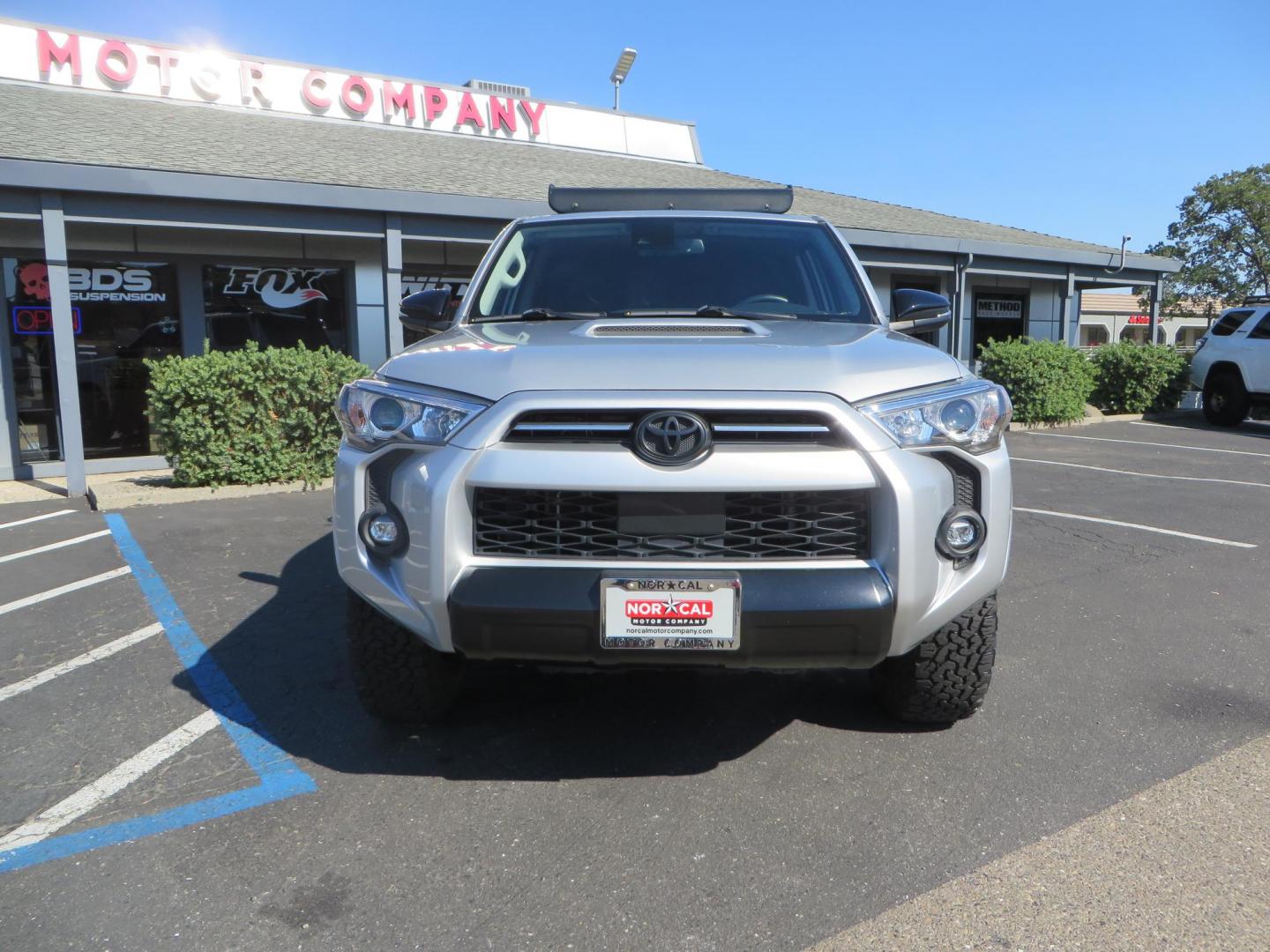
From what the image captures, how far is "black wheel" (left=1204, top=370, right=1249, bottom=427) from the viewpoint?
14.5 m

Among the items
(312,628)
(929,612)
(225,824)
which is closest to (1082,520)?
(929,612)

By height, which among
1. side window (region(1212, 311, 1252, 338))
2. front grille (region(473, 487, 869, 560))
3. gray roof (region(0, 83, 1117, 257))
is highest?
gray roof (region(0, 83, 1117, 257))

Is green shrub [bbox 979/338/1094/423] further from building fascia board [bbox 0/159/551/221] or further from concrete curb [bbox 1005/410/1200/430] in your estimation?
building fascia board [bbox 0/159/551/221]

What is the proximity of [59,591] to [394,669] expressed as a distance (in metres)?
3.15

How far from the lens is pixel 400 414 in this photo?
266 cm

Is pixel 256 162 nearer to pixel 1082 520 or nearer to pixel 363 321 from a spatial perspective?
pixel 363 321

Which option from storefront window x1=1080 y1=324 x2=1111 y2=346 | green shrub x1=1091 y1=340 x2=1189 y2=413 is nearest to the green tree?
storefront window x1=1080 y1=324 x2=1111 y2=346

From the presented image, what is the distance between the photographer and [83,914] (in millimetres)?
2229

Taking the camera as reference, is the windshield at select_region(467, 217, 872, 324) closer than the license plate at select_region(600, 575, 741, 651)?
No

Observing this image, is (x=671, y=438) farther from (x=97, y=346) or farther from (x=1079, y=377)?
(x=1079, y=377)

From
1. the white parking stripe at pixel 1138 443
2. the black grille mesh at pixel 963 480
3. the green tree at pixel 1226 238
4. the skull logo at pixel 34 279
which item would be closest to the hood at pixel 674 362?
the black grille mesh at pixel 963 480

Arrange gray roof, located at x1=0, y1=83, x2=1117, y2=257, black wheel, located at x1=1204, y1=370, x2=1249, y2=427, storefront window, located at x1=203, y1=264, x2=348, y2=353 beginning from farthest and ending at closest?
1. black wheel, located at x1=1204, y1=370, x2=1249, y2=427
2. storefront window, located at x1=203, y1=264, x2=348, y2=353
3. gray roof, located at x1=0, y1=83, x2=1117, y2=257

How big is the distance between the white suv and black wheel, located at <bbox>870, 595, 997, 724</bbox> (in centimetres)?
1406

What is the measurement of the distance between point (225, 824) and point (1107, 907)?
7.59ft
